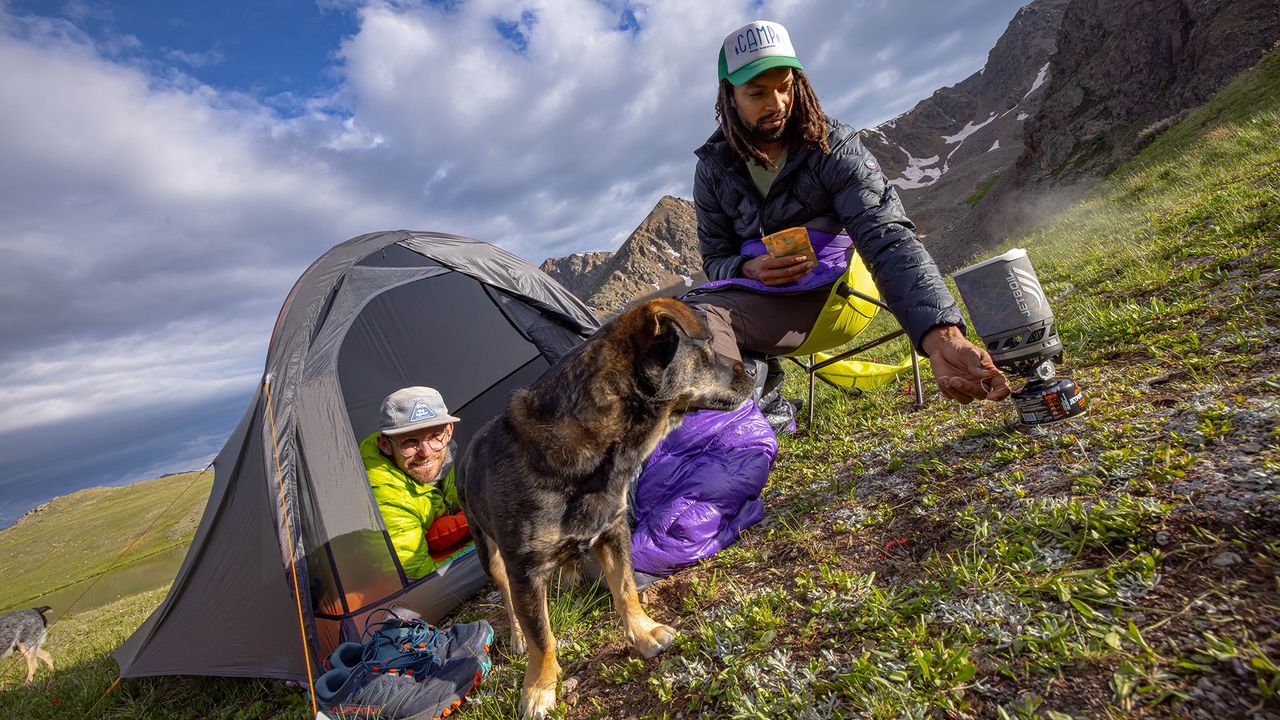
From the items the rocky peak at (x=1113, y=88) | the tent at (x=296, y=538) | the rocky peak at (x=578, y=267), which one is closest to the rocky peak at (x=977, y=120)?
the rocky peak at (x=1113, y=88)

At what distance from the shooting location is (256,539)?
4.68m

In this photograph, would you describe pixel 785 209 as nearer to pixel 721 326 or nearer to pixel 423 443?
pixel 721 326

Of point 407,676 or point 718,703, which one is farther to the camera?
point 407,676

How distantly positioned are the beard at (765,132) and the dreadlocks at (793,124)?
31 mm

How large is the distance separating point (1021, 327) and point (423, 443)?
18.6 feet

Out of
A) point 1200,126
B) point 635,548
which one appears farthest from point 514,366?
point 1200,126

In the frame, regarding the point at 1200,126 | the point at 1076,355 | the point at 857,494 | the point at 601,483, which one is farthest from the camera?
the point at 1200,126

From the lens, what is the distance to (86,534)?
6581cm

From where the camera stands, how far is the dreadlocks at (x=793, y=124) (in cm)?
411

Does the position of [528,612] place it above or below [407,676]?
above

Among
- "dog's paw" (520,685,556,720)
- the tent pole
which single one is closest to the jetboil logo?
"dog's paw" (520,685,556,720)

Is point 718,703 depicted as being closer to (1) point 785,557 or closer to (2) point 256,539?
(1) point 785,557

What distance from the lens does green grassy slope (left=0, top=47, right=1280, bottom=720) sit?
5.81 feet

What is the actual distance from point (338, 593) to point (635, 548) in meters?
2.88
